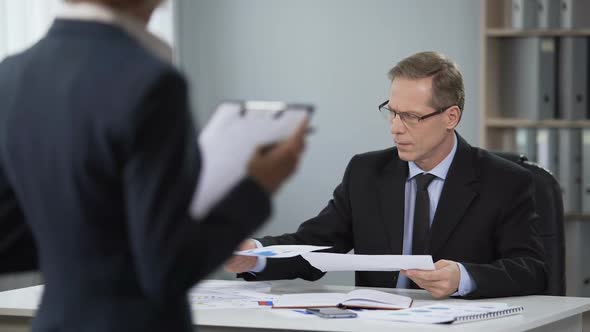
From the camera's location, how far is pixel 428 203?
2953 millimetres

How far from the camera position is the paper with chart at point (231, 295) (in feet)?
8.41

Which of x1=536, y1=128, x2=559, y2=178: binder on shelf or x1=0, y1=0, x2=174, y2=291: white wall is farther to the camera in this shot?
x1=536, y1=128, x2=559, y2=178: binder on shelf

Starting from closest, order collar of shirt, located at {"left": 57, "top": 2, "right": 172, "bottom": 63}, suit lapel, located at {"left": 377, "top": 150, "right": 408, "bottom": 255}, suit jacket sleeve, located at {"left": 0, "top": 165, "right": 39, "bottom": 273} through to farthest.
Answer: collar of shirt, located at {"left": 57, "top": 2, "right": 172, "bottom": 63}, suit jacket sleeve, located at {"left": 0, "top": 165, "right": 39, "bottom": 273}, suit lapel, located at {"left": 377, "top": 150, "right": 408, "bottom": 255}

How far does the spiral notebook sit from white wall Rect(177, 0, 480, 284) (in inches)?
107

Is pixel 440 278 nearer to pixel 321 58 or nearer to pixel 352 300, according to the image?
pixel 352 300

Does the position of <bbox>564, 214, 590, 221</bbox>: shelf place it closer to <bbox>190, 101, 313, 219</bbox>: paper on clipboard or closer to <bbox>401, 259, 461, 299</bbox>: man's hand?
<bbox>401, 259, 461, 299</bbox>: man's hand

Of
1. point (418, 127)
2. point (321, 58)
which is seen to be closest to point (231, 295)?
point (418, 127)

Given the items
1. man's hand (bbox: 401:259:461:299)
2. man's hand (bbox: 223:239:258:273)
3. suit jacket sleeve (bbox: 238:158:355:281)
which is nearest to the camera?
man's hand (bbox: 401:259:461:299)

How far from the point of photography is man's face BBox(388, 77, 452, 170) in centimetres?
297

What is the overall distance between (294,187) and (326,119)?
1.27ft

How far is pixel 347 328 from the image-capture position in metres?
2.25

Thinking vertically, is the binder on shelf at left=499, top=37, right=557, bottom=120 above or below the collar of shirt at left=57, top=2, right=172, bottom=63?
below

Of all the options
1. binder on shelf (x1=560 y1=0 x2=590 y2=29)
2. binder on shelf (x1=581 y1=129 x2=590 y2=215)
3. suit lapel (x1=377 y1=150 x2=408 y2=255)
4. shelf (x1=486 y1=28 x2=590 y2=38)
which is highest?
binder on shelf (x1=560 y1=0 x2=590 y2=29)

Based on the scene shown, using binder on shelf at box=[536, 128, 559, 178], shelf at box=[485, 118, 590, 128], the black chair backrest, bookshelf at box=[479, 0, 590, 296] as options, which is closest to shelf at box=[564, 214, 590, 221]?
bookshelf at box=[479, 0, 590, 296]
